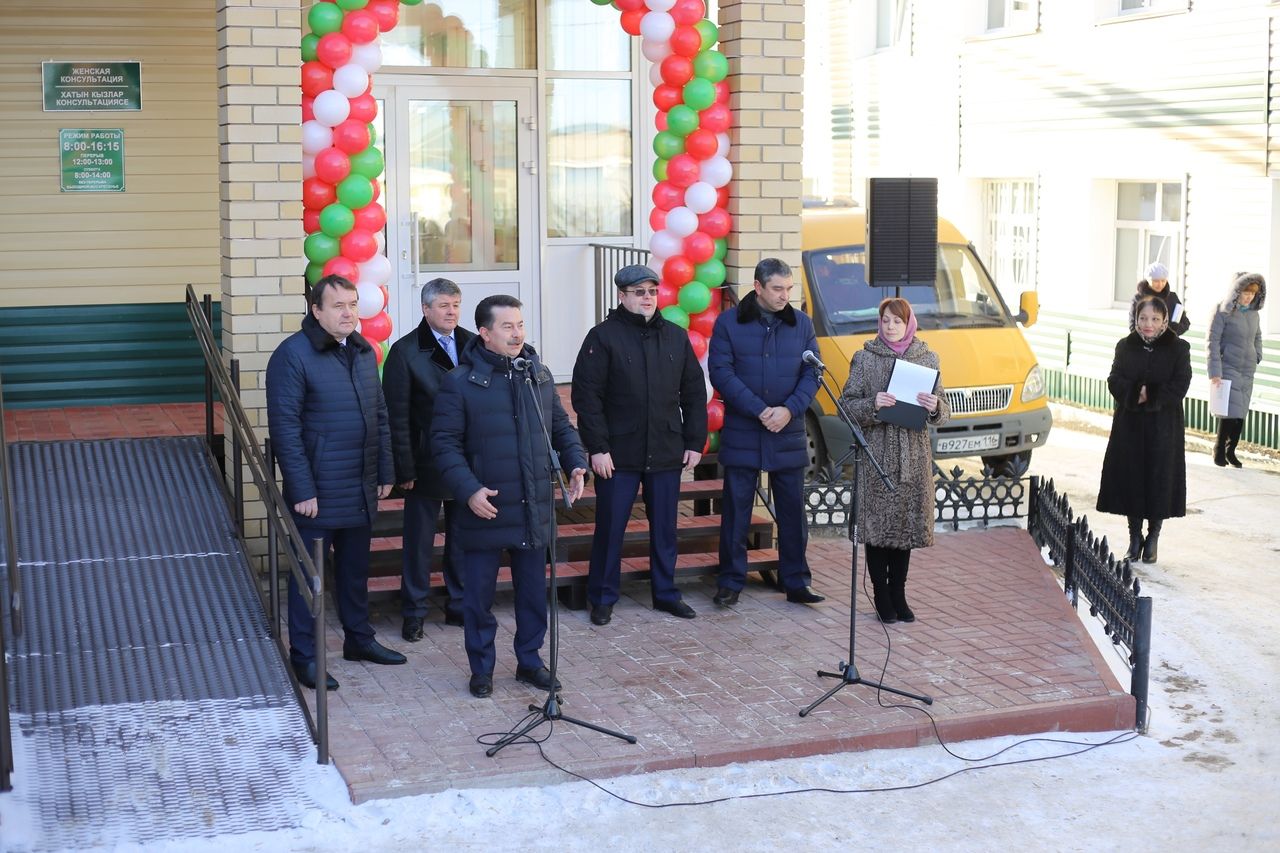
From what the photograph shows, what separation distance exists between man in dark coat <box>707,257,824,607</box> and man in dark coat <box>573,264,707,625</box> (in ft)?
0.73

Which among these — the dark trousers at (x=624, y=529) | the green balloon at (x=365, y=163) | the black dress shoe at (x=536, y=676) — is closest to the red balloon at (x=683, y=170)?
the green balloon at (x=365, y=163)

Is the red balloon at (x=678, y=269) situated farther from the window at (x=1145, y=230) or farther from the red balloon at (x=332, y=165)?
the window at (x=1145, y=230)

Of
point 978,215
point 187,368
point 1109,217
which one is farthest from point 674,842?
point 978,215

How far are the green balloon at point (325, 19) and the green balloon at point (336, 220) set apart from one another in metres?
0.90

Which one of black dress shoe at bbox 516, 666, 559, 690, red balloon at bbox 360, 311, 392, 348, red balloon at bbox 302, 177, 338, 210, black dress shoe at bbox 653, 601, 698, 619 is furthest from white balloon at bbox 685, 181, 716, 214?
black dress shoe at bbox 516, 666, 559, 690

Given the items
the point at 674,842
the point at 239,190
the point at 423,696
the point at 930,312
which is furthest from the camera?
the point at 930,312

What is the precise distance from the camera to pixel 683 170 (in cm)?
952

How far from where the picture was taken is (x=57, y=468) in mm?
8680

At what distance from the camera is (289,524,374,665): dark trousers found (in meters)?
7.29

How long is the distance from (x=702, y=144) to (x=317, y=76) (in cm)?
226

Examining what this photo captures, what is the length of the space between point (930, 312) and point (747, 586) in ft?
15.4

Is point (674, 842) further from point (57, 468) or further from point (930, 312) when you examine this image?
point (930, 312)

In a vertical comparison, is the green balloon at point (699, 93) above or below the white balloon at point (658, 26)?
below

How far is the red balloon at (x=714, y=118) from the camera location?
373 inches
